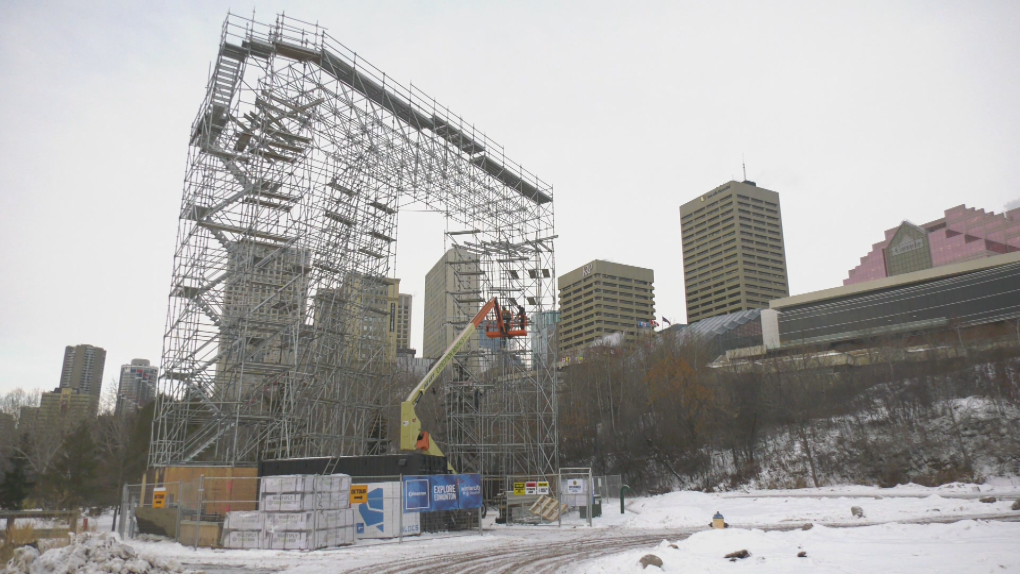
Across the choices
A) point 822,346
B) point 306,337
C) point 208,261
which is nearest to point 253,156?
point 208,261

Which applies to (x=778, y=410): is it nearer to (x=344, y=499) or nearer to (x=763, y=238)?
(x=344, y=499)

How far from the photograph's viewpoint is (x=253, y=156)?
91.9 feet

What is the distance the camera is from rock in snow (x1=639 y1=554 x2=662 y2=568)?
36.4ft

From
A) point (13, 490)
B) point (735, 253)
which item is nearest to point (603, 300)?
point (735, 253)

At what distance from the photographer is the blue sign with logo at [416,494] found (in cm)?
1845

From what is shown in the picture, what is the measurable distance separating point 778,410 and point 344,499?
31549mm

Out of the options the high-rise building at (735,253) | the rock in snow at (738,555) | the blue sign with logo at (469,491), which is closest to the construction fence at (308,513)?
the blue sign with logo at (469,491)

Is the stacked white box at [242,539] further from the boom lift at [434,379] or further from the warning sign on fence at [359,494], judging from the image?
the boom lift at [434,379]

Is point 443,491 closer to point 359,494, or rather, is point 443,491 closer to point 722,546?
point 359,494

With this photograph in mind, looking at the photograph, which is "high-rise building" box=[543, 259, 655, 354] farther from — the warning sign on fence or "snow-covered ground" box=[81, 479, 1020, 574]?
the warning sign on fence

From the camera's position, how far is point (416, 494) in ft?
61.3

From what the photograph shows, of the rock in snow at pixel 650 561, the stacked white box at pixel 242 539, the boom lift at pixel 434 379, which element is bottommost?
the stacked white box at pixel 242 539

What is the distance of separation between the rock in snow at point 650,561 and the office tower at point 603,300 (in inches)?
5177

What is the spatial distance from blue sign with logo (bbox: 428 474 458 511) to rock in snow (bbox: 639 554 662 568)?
9001 millimetres
